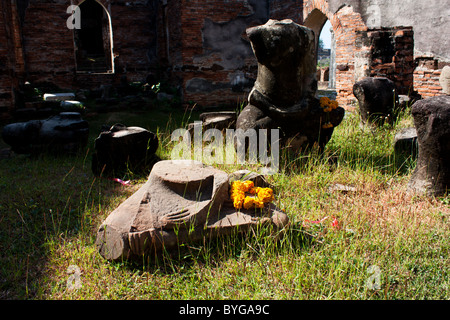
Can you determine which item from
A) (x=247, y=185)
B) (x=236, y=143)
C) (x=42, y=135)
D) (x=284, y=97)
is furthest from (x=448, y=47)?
(x=42, y=135)

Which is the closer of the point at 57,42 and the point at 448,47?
the point at 448,47

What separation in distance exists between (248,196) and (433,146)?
1790 millimetres

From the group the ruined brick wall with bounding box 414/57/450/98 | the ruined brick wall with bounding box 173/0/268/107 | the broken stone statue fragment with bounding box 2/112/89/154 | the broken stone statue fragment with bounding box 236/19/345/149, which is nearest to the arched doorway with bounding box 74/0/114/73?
the ruined brick wall with bounding box 173/0/268/107

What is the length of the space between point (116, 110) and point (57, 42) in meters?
3.62

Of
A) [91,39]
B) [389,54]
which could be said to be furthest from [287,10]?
[91,39]

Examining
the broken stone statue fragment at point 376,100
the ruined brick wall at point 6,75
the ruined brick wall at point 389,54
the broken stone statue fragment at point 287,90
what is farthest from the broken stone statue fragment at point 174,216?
the ruined brick wall at point 6,75

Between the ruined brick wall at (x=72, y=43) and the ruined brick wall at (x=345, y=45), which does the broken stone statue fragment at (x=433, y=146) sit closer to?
the ruined brick wall at (x=345, y=45)

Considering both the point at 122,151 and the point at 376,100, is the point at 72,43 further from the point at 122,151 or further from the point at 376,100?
the point at 376,100

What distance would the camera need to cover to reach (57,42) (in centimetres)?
1084

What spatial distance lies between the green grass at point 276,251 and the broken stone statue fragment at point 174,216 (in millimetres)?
95

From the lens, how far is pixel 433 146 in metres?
3.20

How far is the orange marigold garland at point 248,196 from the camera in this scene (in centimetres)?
273
